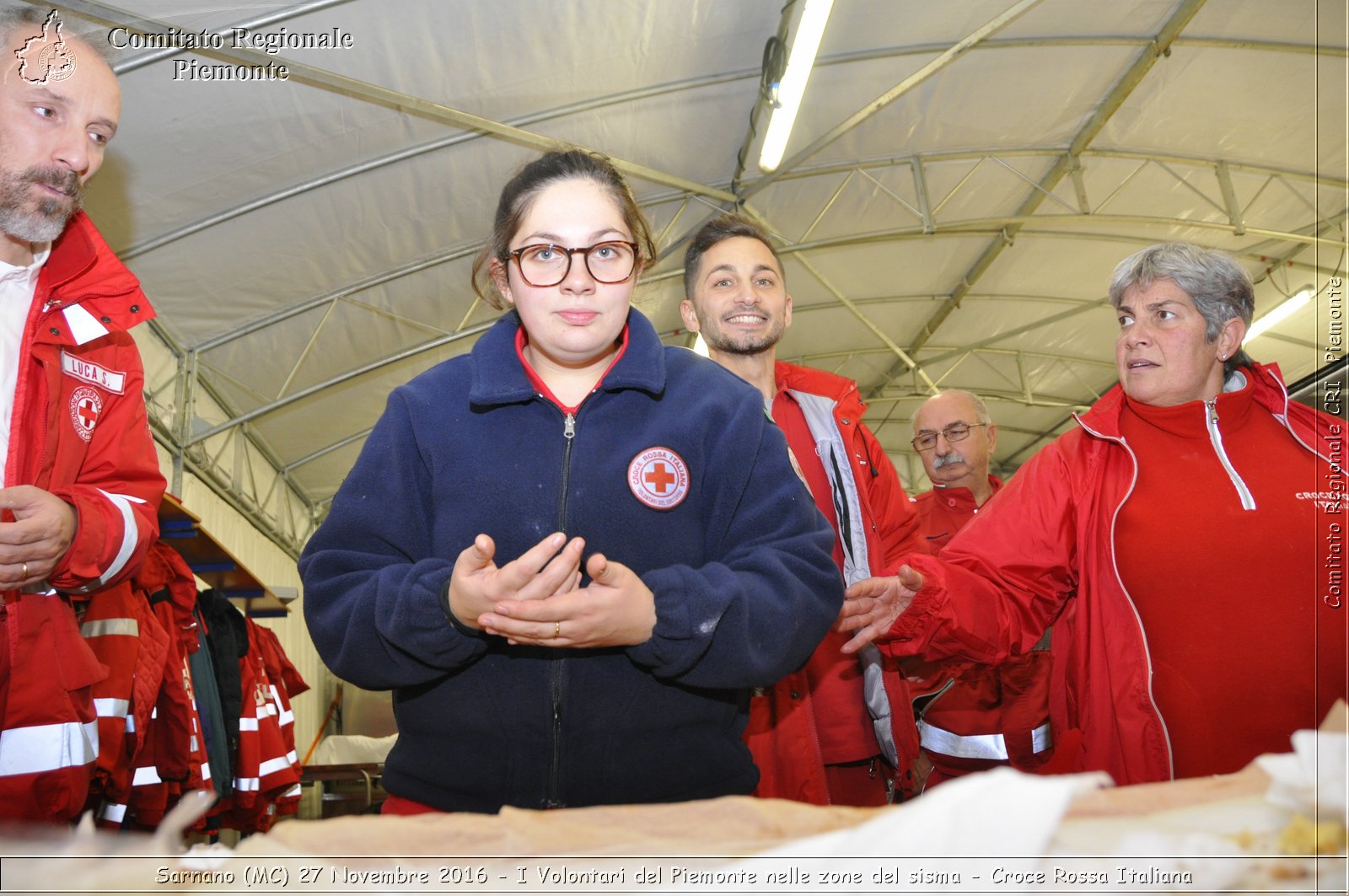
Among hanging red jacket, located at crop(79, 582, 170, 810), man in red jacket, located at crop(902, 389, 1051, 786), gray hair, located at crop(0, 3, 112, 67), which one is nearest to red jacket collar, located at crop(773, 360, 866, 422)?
man in red jacket, located at crop(902, 389, 1051, 786)

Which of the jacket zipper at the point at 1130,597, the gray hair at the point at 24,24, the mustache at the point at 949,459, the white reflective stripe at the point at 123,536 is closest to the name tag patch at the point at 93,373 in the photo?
the white reflective stripe at the point at 123,536

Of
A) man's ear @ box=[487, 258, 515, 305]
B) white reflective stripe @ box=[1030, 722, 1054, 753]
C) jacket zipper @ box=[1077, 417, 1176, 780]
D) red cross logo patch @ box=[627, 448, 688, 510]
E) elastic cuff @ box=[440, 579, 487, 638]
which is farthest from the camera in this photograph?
white reflective stripe @ box=[1030, 722, 1054, 753]

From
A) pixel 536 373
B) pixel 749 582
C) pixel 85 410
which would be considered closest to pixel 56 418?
pixel 85 410

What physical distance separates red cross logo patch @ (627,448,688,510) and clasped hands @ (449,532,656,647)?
0.82 feet

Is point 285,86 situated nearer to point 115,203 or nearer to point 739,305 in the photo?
point 115,203

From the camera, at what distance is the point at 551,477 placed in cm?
167

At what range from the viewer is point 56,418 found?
2.38 meters

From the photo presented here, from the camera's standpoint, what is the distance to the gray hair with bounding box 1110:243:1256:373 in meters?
2.50

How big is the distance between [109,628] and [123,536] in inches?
71.0

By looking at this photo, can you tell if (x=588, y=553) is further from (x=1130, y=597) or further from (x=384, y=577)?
(x=1130, y=597)

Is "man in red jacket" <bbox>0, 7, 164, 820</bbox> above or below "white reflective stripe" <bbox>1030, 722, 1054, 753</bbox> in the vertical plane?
above

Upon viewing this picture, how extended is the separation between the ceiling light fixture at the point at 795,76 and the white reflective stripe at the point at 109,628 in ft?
A: 16.4

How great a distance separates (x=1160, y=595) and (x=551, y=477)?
1399 mm

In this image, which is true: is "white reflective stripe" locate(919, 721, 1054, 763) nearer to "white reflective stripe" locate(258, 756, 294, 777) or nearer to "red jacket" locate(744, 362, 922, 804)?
"red jacket" locate(744, 362, 922, 804)
